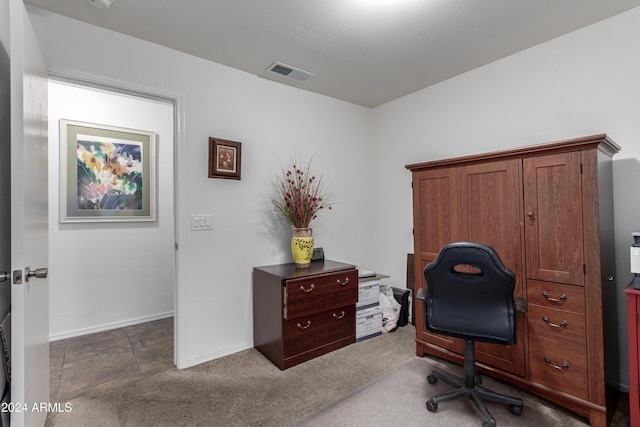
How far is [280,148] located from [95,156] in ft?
6.38

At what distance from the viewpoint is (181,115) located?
2.46 meters

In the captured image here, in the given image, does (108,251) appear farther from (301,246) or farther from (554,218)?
(554,218)

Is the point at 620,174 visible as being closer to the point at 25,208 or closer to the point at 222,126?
the point at 222,126

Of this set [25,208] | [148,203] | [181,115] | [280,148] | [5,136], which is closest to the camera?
[25,208]

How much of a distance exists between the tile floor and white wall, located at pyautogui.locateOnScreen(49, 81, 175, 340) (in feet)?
0.68

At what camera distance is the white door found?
4.09 feet

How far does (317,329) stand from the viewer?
101 inches

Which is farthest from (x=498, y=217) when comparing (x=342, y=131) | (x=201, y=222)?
(x=201, y=222)

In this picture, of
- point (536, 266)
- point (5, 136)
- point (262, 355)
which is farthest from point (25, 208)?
point (536, 266)

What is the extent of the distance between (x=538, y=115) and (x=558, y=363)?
5.94 feet

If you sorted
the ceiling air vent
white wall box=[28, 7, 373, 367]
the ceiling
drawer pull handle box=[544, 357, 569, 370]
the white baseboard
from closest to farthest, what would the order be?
drawer pull handle box=[544, 357, 569, 370], the ceiling, white wall box=[28, 7, 373, 367], the ceiling air vent, the white baseboard

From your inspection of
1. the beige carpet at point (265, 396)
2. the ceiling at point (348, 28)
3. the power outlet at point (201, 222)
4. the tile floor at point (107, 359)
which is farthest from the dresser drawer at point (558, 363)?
the tile floor at point (107, 359)

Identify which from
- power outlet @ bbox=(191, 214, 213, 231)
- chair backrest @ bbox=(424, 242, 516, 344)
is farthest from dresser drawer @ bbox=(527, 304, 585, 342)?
power outlet @ bbox=(191, 214, 213, 231)

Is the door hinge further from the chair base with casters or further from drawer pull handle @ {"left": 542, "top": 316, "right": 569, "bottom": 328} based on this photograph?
drawer pull handle @ {"left": 542, "top": 316, "right": 569, "bottom": 328}
